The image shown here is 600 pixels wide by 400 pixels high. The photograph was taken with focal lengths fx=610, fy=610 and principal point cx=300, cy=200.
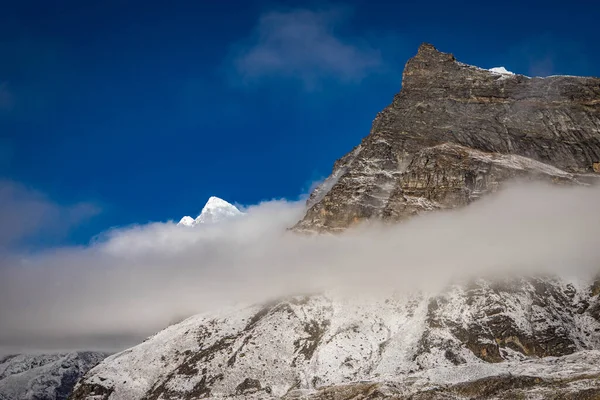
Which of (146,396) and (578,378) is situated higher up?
(146,396)

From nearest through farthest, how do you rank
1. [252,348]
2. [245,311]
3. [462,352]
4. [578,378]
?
1. [578,378]
2. [462,352]
3. [252,348]
4. [245,311]

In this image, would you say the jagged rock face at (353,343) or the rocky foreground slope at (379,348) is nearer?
the rocky foreground slope at (379,348)

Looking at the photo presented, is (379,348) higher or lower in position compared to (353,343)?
lower

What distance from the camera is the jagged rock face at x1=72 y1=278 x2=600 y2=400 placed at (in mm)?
137750

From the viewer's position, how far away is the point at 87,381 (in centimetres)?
15900

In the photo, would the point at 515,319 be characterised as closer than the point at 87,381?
Yes

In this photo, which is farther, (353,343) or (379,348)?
(353,343)

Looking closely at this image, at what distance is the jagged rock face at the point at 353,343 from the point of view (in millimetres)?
137750

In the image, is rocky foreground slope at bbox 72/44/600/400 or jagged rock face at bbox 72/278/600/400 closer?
rocky foreground slope at bbox 72/44/600/400

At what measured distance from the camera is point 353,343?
151 m

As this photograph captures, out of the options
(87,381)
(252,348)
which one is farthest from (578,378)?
(87,381)

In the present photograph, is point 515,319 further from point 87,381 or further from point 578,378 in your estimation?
point 87,381

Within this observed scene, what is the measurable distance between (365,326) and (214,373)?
1598 inches

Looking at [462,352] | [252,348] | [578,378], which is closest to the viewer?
[578,378]
